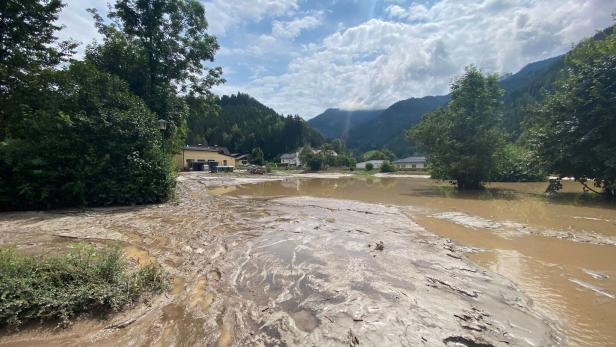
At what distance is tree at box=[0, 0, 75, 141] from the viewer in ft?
32.1

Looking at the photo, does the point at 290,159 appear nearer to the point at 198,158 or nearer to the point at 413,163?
the point at 198,158

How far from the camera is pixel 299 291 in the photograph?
12.5 feet

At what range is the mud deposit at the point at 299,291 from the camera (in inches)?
109

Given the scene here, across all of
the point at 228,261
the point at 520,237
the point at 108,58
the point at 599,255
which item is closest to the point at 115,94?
the point at 108,58

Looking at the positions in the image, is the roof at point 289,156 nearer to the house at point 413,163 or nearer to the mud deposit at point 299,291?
the house at point 413,163

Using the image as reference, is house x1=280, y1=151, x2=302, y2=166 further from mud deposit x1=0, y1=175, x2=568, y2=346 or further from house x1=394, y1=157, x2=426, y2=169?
mud deposit x1=0, y1=175, x2=568, y2=346

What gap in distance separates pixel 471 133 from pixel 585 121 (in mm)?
6713

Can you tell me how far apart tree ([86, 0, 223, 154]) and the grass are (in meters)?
12.8

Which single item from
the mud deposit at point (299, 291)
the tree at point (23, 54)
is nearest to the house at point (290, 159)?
the tree at point (23, 54)

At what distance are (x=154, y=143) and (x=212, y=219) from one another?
5164mm

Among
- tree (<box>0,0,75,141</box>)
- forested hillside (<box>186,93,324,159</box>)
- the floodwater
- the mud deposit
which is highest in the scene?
forested hillside (<box>186,93,324,159</box>)

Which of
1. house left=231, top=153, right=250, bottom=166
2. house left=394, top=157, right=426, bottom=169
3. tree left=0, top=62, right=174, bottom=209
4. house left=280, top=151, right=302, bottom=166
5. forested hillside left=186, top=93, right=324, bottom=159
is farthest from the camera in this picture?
forested hillside left=186, top=93, right=324, bottom=159

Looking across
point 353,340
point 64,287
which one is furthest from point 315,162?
point 353,340

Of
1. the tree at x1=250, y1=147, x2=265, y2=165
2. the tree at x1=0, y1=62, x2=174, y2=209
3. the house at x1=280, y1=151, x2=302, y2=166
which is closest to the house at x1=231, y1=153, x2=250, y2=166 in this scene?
the tree at x1=250, y1=147, x2=265, y2=165
